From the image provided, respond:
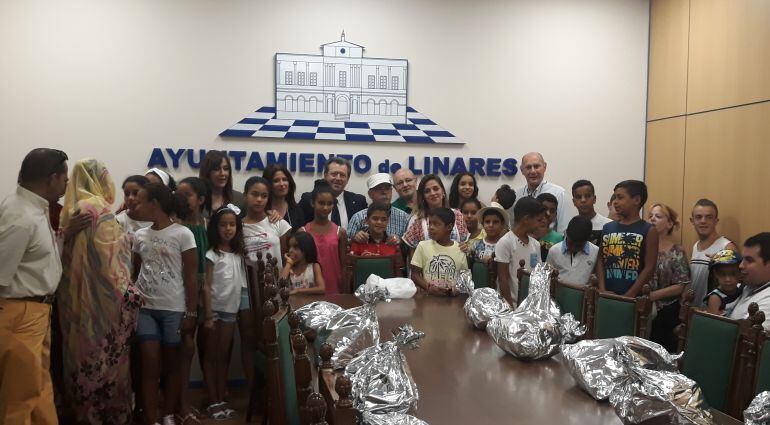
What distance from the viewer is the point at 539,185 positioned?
5047mm

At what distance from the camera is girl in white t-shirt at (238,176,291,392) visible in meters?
3.80

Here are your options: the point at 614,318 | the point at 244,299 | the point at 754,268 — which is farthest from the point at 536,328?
the point at 244,299

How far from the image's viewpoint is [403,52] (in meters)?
5.41

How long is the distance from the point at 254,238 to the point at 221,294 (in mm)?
390

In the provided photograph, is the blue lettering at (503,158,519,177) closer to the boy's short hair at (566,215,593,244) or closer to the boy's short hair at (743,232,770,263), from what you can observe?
the boy's short hair at (566,215,593,244)

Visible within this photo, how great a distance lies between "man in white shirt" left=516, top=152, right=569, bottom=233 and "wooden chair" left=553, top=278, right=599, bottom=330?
6.43 feet

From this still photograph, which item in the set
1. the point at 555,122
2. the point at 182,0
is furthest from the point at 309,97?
the point at 555,122

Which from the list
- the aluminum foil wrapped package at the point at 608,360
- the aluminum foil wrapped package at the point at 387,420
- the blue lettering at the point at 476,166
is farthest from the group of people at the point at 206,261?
the aluminum foil wrapped package at the point at 387,420

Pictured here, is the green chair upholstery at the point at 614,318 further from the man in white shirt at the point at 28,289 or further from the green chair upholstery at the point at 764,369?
the man in white shirt at the point at 28,289

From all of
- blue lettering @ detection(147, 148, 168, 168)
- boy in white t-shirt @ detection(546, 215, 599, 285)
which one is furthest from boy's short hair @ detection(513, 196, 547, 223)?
blue lettering @ detection(147, 148, 168, 168)

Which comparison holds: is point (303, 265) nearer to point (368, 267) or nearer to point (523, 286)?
point (368, 267)

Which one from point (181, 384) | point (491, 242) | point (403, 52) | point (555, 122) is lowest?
point (181, 384)

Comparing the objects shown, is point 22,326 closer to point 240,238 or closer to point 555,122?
point 240,238

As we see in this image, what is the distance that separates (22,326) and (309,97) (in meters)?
3.12
